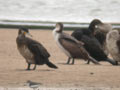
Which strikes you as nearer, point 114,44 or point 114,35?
point 114,44

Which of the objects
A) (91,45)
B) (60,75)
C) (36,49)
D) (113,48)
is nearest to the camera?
(60,75)

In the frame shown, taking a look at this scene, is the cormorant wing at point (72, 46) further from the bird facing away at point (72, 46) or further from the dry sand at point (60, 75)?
the dry sand at point (60, 75)

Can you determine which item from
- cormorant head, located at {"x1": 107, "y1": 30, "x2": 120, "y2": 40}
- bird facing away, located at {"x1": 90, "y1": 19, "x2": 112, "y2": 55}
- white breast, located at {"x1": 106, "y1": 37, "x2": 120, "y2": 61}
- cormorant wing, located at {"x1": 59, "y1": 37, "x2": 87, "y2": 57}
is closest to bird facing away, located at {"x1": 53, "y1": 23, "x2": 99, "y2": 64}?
cormorant wing, located at {"x1": 59, "y1": 37, "x2": 87, "y2": 57}

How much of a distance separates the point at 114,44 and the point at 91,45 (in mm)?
631

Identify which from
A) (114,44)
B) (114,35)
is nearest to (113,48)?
(114,44)

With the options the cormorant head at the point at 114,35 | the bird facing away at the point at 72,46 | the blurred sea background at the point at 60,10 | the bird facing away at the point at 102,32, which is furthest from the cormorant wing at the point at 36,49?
the blurred sea background at the point at 60,10

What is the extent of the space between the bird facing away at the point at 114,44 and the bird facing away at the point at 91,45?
0.94 feet

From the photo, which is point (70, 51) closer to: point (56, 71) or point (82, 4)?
point (56, 71)

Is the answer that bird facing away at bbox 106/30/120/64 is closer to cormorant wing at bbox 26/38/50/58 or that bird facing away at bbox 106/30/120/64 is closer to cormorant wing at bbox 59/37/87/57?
cormorant wing at bbox 59/37/87/57

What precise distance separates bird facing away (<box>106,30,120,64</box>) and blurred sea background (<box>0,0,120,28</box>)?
1909cm

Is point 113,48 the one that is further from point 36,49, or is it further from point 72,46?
point 36,49

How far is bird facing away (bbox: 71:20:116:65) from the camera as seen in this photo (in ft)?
49.6

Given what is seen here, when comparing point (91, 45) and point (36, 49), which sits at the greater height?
point (36, 49)

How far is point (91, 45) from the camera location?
15.1m
